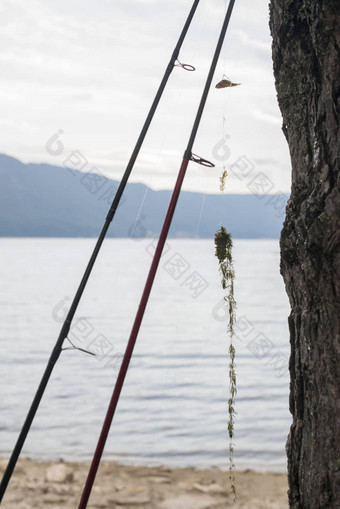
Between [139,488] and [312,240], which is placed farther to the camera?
[139,488]

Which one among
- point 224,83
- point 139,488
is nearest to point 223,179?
point 224,83

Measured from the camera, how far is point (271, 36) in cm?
206

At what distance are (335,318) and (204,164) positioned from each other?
2.48 feet

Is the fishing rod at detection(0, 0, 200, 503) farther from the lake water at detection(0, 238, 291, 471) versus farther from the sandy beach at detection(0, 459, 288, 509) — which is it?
the lake water at detection(0, 238, 291, 471)

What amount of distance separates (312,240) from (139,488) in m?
4.59

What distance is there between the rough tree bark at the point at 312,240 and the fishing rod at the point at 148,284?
0.28m

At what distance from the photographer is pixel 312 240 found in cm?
176

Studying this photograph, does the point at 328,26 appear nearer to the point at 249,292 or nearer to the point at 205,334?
the point at 205,334

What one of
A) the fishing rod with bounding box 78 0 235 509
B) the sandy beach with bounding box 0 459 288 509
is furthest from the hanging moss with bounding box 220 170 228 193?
the sandy beach with bounding box 0 459 288 509

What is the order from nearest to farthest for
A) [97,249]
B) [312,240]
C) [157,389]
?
[312,240] → [97,249] → [157,389]

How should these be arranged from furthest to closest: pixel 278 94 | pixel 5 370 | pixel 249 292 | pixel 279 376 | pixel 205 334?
pixel 249 292
pixel 205 334
pixel 5 370
pixel 279 376
pixel 278 94

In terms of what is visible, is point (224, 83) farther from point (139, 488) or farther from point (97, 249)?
point (139, 488)

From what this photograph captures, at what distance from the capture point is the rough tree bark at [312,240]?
5.72ft

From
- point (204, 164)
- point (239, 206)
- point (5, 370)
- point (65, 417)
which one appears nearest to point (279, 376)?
point (65, 417)
